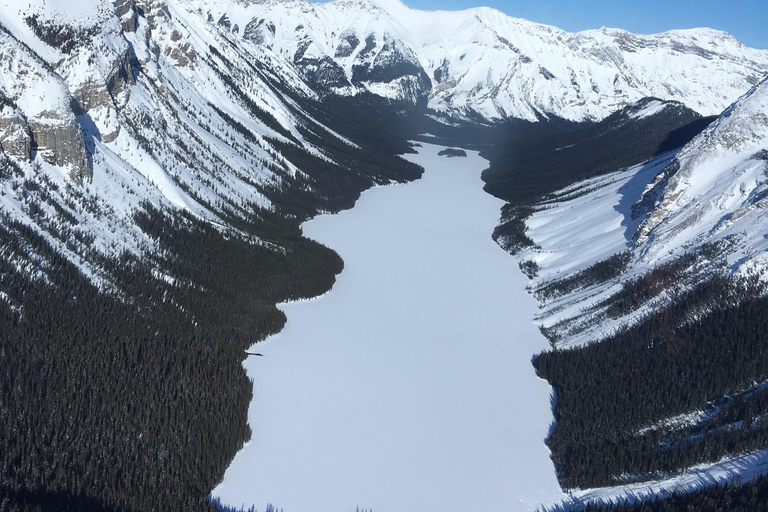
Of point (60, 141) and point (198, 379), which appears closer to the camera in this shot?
point (198, 379)

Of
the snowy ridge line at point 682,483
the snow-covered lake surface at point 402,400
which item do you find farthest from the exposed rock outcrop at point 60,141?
the snowy ridge line at point 682,483

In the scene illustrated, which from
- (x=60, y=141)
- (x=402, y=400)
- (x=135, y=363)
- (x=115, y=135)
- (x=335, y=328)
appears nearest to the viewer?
(x=135, y=363)

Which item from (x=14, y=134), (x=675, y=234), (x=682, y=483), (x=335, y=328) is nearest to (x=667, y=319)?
(x=675, y=234)

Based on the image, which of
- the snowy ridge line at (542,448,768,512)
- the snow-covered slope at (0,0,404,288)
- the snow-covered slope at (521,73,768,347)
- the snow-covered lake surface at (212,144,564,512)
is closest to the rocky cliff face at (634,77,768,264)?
the snow-covered slope at (521,73,768,347)

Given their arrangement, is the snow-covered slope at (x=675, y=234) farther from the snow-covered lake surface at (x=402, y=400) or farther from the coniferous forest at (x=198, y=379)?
the snow-covered lake surface at (x=402, y=400)

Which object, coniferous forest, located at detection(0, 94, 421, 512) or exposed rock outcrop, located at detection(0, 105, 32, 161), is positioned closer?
coniferous forest, located at detection(0, 94, 421, 512)

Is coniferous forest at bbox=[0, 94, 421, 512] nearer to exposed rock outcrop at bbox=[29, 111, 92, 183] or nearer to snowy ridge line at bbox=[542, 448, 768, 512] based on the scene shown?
exposed rock outcrop at bbox=[29, 111, 92, 183]

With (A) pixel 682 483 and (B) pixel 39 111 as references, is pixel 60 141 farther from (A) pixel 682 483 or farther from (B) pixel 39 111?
(A) pixel 682 483
